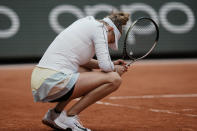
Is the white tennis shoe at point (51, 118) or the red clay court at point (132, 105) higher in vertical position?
the white tennis shoe at point (51, 118)

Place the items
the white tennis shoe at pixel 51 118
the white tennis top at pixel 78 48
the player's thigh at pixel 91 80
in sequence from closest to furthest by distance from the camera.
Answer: the white tennis top at pixel 78 48 < the player's thigh at pixel 91 80 < the white tennis shoe at pixel 51 118

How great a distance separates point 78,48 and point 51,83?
0.44m

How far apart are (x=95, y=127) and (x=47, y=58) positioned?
1.05 m

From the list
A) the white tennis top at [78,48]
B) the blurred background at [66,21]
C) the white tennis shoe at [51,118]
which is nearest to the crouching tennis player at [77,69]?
the white tennis top at [78,48]

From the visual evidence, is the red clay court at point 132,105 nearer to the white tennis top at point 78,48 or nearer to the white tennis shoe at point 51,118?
the white tennis shoe at point 51,118

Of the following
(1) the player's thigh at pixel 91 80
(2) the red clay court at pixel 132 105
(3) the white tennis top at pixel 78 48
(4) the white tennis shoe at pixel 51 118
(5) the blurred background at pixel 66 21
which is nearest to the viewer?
(3) the white tennis top at pixel 78 48

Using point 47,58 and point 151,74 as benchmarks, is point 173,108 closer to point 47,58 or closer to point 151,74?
point 47,58

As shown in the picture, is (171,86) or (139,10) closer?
(171,86)

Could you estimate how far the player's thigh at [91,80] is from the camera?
4723 mm

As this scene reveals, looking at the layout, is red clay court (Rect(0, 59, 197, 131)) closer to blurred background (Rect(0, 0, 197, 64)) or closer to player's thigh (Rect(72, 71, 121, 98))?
player's thigh (Rect(72, 71, 121, 98))

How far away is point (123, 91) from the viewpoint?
26.5 ft

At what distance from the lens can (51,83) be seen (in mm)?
4621

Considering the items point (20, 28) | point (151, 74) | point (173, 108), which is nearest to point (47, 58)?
point (173, 108)

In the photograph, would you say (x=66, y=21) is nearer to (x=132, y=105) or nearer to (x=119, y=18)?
(x=132, y=105)
